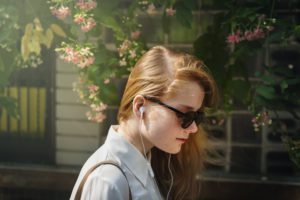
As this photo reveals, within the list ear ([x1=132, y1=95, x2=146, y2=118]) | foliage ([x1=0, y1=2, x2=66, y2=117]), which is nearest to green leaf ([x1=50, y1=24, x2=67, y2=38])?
foliage ([x1=0, y1=2, x2=66, y2=117])

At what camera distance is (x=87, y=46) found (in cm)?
416

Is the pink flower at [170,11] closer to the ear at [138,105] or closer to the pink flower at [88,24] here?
the pink flower at [88,24]

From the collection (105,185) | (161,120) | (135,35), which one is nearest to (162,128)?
(161,120)

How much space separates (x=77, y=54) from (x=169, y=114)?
2.14m

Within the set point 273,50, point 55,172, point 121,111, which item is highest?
point 121,111

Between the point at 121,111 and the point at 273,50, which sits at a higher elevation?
the point at 121,111

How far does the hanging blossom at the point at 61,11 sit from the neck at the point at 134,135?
215 centimetres

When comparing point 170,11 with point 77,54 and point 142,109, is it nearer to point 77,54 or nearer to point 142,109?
point 77,54

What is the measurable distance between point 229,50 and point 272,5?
26.2 inches

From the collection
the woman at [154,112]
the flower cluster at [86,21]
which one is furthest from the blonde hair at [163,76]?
the flower cluster at [86,21]

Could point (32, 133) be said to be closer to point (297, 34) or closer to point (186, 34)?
point (186, 34)

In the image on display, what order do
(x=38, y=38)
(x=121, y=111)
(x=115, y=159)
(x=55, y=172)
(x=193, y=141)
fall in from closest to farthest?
(x=115, y=159) → (x=121, y=111) → (x=193, y=141) → (x=38, y=38) → (x=55, y=172)

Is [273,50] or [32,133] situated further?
[32,133]

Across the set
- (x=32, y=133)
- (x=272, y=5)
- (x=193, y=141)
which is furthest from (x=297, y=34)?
(x=32, y=133)
